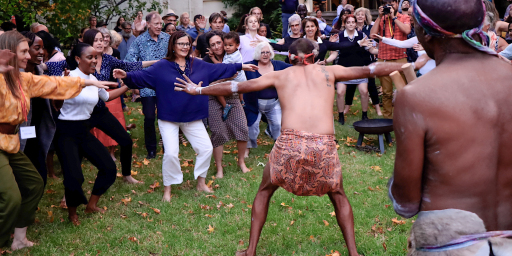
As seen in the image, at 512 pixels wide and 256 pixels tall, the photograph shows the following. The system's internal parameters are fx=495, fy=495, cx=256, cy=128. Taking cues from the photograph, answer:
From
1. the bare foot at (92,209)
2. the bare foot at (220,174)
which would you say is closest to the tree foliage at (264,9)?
the bare foot at (220,174)

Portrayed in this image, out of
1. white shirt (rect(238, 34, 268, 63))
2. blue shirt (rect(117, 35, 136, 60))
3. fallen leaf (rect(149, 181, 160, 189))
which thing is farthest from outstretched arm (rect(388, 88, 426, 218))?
blue shirt (rect(117, 35, 136, 60))

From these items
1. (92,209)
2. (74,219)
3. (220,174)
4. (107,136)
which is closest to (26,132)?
(74,219)

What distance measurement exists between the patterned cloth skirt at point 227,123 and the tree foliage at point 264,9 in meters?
10.9

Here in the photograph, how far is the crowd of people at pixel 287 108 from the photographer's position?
6.64 feet

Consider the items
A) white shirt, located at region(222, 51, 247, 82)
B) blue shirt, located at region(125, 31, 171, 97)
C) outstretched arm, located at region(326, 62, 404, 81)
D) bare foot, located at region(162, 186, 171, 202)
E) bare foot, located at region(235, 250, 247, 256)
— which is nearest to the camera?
outstretched arm, located at region(326, 62, 404, 81)

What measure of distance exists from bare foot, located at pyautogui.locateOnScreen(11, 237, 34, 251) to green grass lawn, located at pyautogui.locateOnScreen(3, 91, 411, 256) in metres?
0.09

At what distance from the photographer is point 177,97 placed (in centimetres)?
620

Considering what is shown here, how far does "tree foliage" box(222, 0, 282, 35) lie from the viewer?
18.3 metres

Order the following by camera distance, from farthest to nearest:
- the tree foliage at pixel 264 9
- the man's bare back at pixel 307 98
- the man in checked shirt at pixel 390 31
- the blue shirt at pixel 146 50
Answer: the tree foliage at pixel 264 9
the man in checked shirt at pixel 390 31
the blue shirt at pixel 146 50
the man's bare back at pixel 307 98

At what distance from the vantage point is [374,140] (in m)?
9.17

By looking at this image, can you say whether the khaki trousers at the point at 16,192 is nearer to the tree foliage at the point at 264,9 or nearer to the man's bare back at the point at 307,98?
the man's bare back at the point at 307,98

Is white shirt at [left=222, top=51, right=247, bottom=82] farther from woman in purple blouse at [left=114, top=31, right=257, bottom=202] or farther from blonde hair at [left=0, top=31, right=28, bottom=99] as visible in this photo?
blonde hair at [left=0, top=31, right=28, bottom=99]

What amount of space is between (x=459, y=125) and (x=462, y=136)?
0.05 m

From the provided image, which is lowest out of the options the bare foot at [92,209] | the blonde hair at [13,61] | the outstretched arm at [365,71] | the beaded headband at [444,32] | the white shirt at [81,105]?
the bare foot at [92,209]
